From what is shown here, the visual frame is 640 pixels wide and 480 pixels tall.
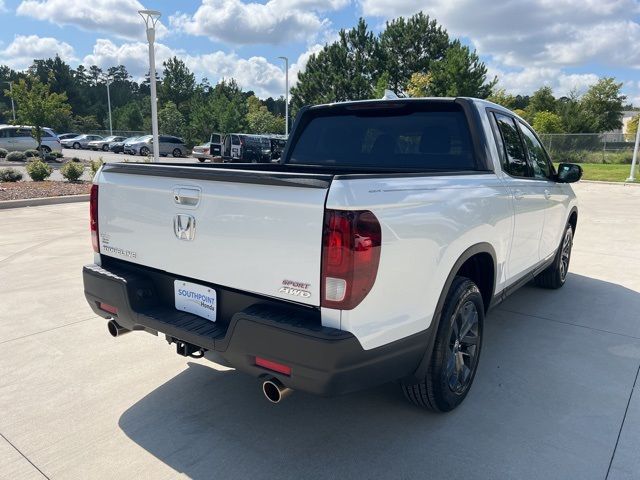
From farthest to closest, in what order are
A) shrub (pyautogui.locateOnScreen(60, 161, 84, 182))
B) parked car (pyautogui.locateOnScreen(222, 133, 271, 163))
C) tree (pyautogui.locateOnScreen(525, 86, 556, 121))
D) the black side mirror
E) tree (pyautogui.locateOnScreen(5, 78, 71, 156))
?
tree (pyautogui.locateOnScreen(525, 86, 556, 121)), parked car (pyautogui.locateOnScreen(222, 133, 271, 163)), tree (pyautogui.locateOnScreen(5, 78, 71, 156)), shrub (pyautogui.locateOnScreen(60, 161, 84, 182)), the black side mirror

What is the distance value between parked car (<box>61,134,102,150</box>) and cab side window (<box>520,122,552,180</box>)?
45.8 m

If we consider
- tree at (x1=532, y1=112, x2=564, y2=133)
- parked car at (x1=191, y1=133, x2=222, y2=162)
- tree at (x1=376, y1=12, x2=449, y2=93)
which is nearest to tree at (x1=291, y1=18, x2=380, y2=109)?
tree at (x1=376, y1=12, x2=449, y2=93)

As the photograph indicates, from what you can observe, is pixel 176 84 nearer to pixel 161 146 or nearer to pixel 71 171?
pixel 161 146

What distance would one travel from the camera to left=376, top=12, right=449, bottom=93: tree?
5216cm

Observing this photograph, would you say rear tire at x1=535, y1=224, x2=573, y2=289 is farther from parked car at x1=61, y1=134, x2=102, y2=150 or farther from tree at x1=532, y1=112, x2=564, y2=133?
parked car at x1=61, y1=134, x2=102, y2=150

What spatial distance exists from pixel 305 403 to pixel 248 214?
1433mm

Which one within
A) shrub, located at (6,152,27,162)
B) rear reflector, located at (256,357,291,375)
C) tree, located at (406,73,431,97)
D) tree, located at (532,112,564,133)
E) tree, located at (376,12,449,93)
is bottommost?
shrub, located at (6,152,27,162)

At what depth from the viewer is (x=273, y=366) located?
221cm

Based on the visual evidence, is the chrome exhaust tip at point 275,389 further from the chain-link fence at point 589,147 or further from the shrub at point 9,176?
the chain-link fence at point 589,147

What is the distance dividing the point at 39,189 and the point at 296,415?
12.9 meters

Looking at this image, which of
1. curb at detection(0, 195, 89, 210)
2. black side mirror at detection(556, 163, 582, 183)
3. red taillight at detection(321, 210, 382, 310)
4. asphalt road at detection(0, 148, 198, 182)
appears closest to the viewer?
red taillight at detection(321, 210, 382, 310)

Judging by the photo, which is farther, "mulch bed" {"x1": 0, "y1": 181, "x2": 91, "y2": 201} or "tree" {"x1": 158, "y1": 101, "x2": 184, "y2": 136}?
"tree" {"x1": 158, "y1": 101, "x2": 184, "y2": 136}

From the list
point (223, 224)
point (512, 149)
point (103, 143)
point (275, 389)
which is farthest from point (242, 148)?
point (103, 143)

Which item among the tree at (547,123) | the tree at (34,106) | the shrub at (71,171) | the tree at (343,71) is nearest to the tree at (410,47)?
the tree at (343,71)
